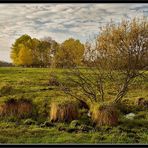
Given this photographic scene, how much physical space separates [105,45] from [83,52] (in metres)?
0.34

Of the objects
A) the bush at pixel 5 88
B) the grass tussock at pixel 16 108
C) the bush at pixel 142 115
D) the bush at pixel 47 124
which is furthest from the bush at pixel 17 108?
the bush at pixel 142 115

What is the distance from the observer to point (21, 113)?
25.2 feet

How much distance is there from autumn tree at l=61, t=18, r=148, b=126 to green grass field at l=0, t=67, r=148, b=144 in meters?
0.17

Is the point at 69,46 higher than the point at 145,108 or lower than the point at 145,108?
higher

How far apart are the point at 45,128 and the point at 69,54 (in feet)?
3.71

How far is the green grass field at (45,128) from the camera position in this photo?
24.2ft

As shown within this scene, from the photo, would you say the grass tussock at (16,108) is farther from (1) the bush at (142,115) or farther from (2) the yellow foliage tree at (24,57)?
(1) the bush at (142,115)

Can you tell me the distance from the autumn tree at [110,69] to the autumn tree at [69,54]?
10 cm

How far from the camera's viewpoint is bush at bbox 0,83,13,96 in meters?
7.68

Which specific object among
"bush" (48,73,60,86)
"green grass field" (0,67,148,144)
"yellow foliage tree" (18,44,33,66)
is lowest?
"green grass field" (0,67,148,144)

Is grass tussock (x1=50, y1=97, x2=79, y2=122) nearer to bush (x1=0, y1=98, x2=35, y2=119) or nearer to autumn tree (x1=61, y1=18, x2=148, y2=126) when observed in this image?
autumn tree (x1=61, y1=18, x2=148, y2=126)

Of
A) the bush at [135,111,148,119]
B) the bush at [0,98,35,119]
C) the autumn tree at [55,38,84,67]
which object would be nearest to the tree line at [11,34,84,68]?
the autumn tree at [55,38,84,67]
